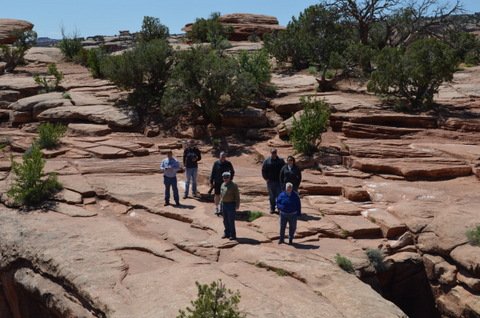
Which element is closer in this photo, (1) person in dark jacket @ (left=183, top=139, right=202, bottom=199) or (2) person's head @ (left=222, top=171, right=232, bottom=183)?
(2) person's head @ (left=222, top=171, right=232, bottom=183)

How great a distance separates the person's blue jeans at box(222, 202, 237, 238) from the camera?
10.3m

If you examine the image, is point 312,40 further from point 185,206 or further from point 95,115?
point 185,206

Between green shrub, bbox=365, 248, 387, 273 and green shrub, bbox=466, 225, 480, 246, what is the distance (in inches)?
68.4

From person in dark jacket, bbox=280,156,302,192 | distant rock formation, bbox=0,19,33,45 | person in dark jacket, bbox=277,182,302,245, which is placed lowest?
person in dark jacket, bbox=277,182,302,245

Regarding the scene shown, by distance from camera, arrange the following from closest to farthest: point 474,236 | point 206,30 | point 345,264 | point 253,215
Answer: point 345,264 → point 474,236 → point 253,215 → point 206,30

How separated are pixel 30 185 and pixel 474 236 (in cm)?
937

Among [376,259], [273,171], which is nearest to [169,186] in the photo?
[273,171]

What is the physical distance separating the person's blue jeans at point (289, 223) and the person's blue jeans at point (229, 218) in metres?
0.89

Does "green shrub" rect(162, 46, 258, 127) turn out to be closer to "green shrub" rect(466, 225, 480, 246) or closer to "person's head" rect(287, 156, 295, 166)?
"person's head" rect(287, 156, 295, 166)

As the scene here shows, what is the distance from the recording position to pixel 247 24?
37.2m

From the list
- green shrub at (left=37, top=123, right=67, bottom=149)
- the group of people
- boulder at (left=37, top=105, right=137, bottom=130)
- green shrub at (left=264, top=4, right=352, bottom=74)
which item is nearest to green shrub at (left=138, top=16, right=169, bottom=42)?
green shrub at (left=264, top=4, right=352, bottom=74)

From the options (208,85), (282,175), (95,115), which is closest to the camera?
(282,175)

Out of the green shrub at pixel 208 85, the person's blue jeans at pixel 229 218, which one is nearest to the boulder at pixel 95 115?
A: the green shrub at pixel 208 85

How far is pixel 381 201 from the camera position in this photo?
12969mm
